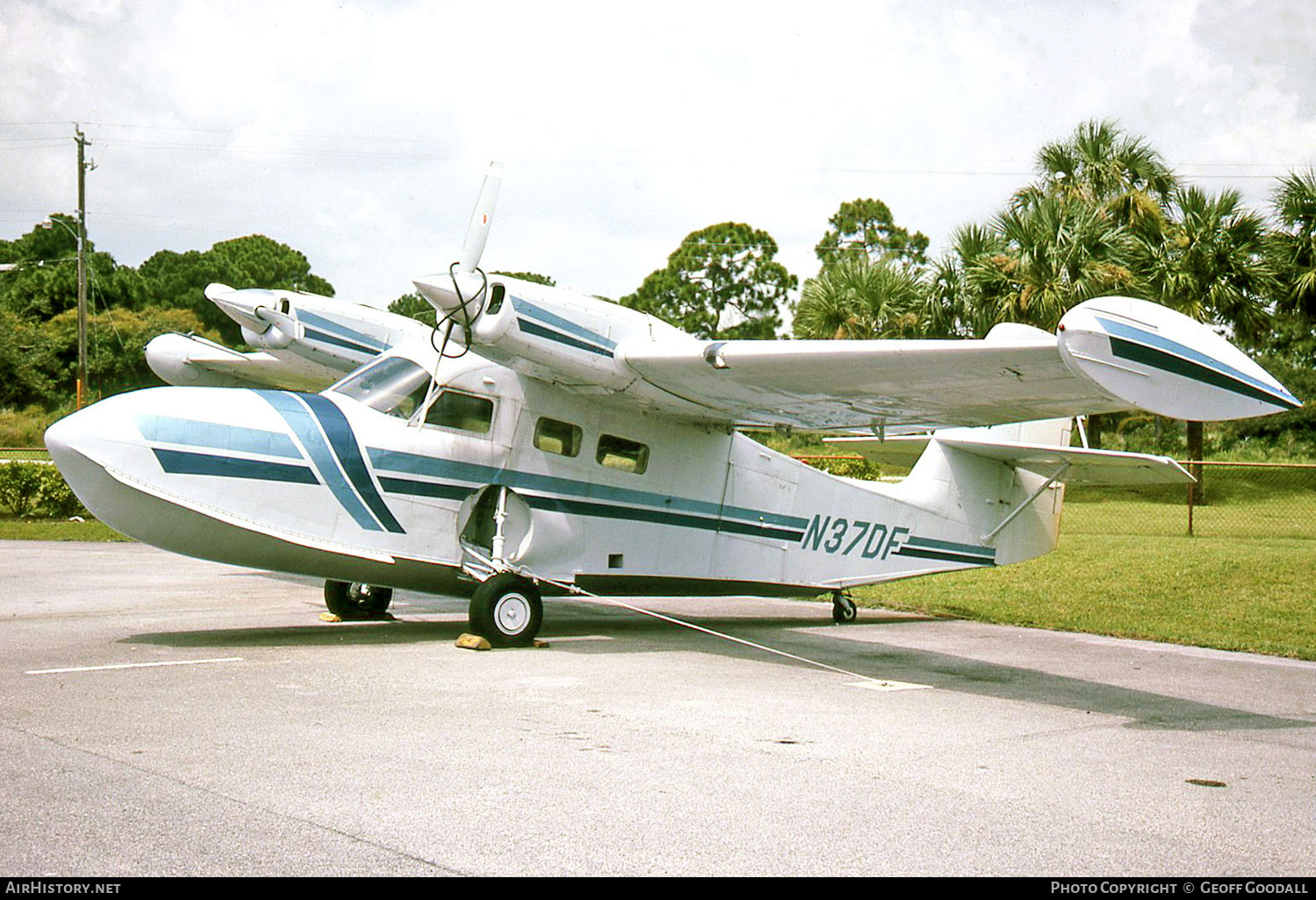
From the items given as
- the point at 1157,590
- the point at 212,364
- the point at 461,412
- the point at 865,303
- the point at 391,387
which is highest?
the point at 865,303

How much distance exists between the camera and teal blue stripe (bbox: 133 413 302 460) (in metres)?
9.05

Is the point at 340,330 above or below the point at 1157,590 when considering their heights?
above

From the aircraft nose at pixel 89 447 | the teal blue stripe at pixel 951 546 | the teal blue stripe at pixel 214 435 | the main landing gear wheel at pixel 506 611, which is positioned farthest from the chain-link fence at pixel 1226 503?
the aircraft nose at pixel 89 447

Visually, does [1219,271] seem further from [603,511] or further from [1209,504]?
[603,511]

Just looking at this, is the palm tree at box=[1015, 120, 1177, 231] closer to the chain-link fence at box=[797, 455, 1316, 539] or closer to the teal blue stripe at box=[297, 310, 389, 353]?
the chain-link fence at box=[797, 455, 1316, 539]

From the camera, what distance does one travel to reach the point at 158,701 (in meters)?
7.07

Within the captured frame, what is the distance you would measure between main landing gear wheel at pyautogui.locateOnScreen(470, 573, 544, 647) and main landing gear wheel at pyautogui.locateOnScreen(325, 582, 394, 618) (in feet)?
6.37

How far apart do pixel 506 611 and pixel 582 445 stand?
6.16 feet

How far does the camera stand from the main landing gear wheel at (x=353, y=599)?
11.7 m

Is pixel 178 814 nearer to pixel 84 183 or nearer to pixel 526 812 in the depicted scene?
pixel 526 812

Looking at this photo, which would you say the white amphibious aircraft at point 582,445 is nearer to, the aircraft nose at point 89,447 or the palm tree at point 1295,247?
the aircraft nose at point 89,447

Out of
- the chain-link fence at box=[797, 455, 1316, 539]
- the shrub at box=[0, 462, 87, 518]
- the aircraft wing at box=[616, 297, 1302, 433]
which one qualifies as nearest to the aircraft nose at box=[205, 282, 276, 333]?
the aircraft wing at box=[616, 297, 1302, 433]

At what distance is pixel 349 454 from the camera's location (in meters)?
9.93

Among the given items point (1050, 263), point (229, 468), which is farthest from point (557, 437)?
point (1050, 263)
